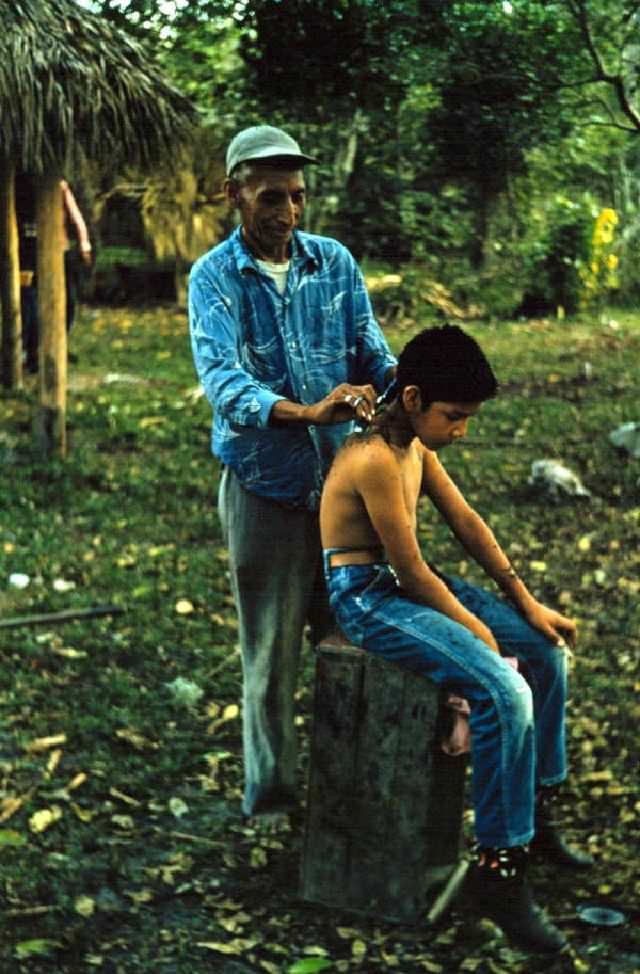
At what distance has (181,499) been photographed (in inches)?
344

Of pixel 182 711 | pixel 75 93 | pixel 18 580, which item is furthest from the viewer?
pixel 75 93

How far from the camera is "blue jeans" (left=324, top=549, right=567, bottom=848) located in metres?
3.42

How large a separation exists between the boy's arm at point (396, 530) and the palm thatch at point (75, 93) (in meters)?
5.80

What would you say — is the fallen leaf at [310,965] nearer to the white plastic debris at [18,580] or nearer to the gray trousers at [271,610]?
the gray trousers at [271,610]

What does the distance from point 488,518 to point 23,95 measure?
12.9ft

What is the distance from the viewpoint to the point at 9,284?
1154 cm

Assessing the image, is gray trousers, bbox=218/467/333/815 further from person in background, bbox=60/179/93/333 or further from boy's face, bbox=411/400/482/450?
person in background, bbox=60/179/93/333

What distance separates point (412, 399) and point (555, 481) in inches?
205

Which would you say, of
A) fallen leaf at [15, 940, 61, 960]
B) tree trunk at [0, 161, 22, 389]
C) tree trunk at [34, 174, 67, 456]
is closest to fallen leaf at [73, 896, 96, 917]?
fallen leaf at [15, 940, 61, 960]

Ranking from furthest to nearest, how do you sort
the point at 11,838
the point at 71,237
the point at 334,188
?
the point at 334,188 < the point at 71,237 < the point at 11,838

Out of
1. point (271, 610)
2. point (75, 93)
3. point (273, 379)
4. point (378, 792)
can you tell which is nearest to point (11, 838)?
point (271, 610)

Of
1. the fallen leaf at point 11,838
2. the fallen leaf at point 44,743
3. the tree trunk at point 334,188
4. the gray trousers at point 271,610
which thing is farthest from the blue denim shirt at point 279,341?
the tree trunk at point 334,188

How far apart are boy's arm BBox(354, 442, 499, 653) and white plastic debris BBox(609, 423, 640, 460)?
619 centimetres

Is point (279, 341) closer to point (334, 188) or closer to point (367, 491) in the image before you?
point (367, 491)
